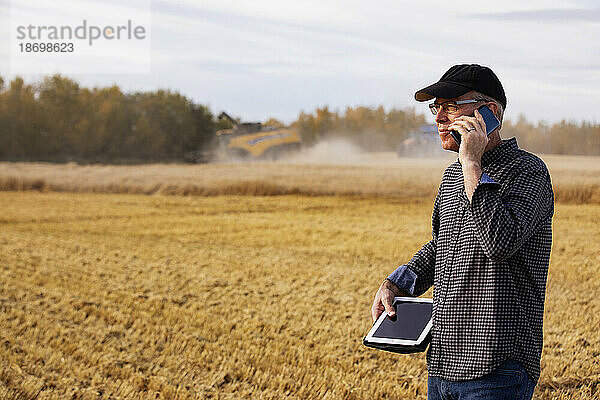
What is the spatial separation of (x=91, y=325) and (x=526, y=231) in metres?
4.22

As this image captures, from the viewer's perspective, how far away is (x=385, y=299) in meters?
1.87

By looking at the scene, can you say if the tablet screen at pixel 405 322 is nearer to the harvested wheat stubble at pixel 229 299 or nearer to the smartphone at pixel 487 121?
the smartphone at pixel 487 121

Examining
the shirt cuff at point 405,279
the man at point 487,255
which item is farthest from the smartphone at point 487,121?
the shirt cuff at point 405,279

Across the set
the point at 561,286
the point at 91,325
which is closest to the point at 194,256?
the point at 91,325

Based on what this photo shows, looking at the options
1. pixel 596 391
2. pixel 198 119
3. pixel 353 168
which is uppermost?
pixel 198 119

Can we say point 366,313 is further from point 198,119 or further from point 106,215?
point 198,119

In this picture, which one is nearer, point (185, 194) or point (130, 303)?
point (130, 303)

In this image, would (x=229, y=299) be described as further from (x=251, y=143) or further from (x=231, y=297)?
(x=251, y=143)

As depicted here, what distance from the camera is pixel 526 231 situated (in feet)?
4.81

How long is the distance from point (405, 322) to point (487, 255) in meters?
0.41

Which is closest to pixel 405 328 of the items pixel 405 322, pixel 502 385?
pixel 405 322

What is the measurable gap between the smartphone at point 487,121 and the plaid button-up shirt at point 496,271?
0.07 metres

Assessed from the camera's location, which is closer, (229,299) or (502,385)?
(502,385)

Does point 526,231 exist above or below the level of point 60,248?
Result: above
